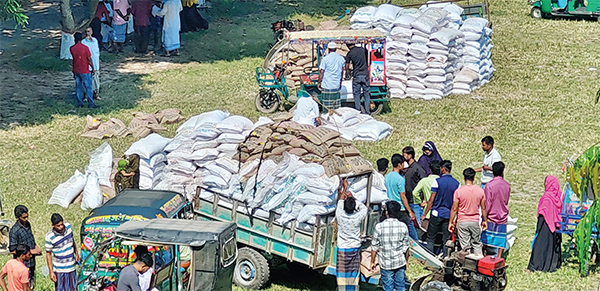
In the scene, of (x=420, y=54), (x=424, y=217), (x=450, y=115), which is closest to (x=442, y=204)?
(x=424, y=217)

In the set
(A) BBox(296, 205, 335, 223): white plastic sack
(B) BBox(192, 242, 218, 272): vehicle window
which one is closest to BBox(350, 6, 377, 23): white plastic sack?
(A) BBox(296, 205, 335, 223): white plastic sack

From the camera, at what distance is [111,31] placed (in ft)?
77.0

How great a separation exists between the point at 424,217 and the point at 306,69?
806cm

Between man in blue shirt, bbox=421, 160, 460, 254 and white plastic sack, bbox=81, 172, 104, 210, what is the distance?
5.52 m

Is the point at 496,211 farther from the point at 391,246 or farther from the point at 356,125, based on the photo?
the point at 356,125

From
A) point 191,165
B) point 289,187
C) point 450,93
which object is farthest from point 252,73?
point 289,187

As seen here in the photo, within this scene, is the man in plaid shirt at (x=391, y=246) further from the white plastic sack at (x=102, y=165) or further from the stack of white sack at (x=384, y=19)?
the stack of white sack at (x=384, y=19)

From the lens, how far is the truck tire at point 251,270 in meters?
10.5

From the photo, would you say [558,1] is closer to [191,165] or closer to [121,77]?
[121,77]

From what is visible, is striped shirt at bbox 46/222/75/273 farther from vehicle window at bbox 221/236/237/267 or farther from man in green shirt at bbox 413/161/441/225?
man in green shirt at bbox 413/161/441/225

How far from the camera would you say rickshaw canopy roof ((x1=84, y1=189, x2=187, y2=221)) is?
33.0ft

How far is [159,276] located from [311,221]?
216cm

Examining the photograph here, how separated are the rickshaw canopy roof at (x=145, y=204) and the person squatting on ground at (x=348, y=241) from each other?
210 centimetres

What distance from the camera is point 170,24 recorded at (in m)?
23.1
